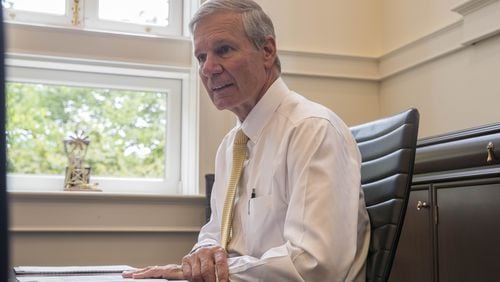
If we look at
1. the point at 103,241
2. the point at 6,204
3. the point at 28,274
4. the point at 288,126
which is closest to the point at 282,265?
the point at 288,126

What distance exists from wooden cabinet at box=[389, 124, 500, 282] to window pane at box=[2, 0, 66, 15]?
5.78ft

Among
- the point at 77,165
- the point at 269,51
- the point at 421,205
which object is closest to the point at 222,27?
the point at 269,51

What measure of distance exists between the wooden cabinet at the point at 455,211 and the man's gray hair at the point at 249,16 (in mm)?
618

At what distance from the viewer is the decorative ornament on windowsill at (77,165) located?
2.54 meters

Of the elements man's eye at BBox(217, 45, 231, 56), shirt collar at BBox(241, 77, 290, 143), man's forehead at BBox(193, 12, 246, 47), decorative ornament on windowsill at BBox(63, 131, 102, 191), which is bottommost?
decorative ornament on windowsill at BBox(63, 131, 102, 191)

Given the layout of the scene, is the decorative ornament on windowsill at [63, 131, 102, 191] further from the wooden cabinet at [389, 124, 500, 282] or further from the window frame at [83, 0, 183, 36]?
the wooden cabinet at [389, 124, 500, 282]

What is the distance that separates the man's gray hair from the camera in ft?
4.42

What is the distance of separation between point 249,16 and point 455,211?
0.78m

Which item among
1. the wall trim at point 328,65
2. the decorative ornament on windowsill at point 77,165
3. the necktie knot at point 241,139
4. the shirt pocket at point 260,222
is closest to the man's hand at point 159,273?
the shirt pocket at point 260,222

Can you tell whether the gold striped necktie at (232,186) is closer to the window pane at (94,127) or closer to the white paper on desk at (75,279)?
the white paper on desk at (75,279)

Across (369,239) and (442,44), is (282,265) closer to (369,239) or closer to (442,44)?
(369,239)

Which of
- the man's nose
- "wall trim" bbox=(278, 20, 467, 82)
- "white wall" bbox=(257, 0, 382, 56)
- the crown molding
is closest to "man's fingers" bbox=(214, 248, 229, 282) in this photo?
the man's nose

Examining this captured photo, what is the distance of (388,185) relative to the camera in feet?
3.91

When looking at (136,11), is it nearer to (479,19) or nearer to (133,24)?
(133,24)
